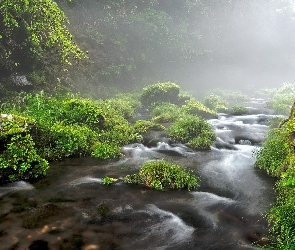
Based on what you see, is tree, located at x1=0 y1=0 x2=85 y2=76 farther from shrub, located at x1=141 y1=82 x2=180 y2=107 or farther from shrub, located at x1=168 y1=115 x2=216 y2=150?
shrub, located at x1=141 y1=82 x2=180 y2=107

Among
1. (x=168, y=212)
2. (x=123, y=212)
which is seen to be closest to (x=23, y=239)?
(x=123, y=212)

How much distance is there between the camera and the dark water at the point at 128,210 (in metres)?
5.64

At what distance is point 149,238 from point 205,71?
160 ft

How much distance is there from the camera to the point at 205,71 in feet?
170

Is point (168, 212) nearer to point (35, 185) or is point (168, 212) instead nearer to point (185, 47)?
point (35, 185)

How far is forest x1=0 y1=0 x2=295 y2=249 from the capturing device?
845cm

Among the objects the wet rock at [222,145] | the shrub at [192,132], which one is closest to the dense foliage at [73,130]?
the shrub at [192,132]

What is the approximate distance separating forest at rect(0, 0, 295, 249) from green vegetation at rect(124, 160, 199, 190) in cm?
3

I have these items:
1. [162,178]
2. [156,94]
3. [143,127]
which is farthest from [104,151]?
[156,94]

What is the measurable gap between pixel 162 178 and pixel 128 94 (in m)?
20.6

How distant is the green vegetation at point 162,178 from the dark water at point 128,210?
28 cm

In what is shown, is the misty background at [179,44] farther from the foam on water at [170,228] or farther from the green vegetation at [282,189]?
the green vegetation at [282,189]

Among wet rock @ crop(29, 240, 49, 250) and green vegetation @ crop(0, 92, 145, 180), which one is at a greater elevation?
green vegetation @ crop(0, 92, 145, 180)

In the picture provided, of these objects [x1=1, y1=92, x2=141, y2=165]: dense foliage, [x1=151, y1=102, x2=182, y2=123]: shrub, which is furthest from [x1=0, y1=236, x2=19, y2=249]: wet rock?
[x1=151, y1=102, x2=182, y2=123]: shrub
